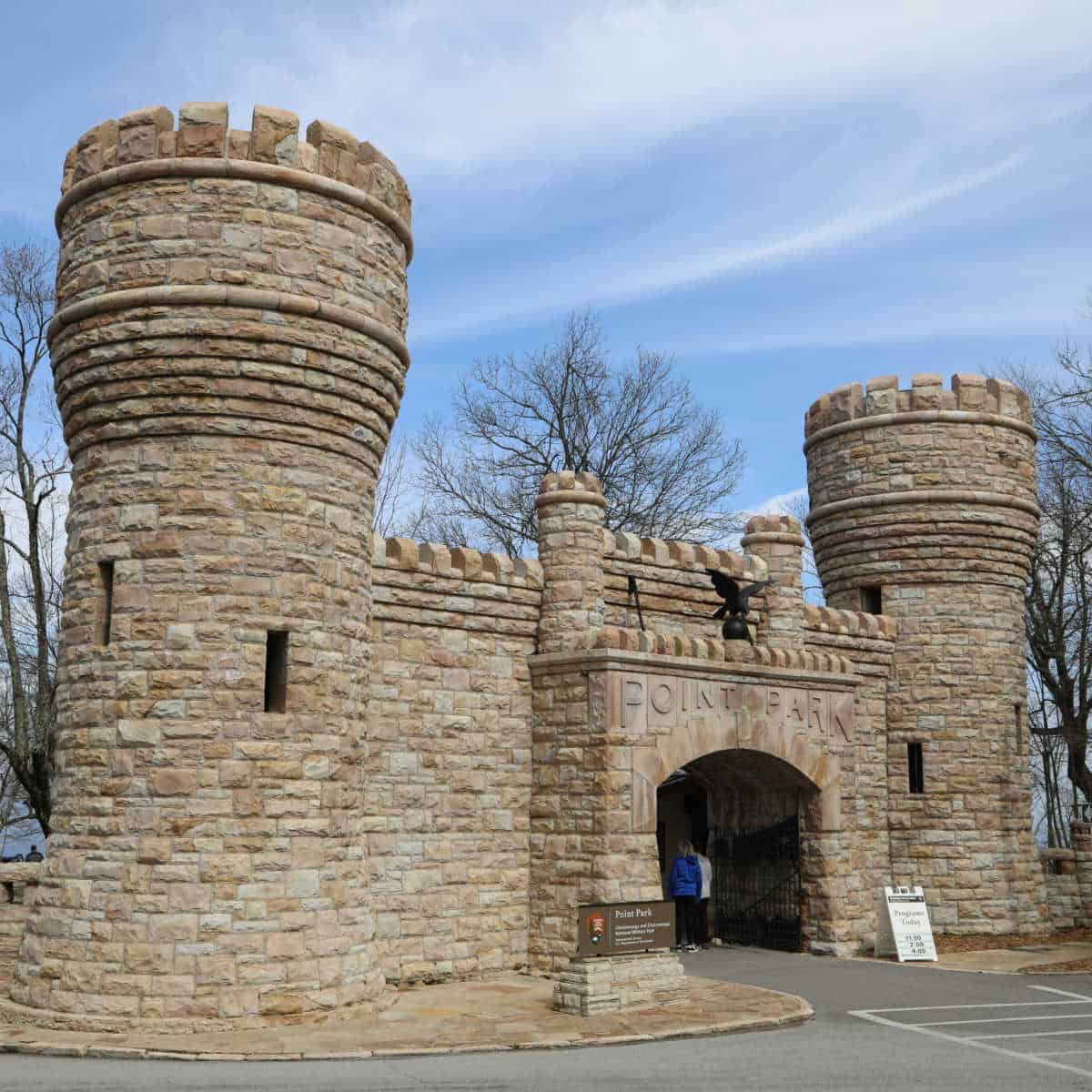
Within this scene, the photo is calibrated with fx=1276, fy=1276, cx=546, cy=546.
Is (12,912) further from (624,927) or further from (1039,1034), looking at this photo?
(1039,1034)

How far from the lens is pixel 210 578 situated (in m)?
11.8

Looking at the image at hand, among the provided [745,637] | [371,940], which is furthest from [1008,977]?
[371,940]

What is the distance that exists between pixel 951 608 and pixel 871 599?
4.30ft

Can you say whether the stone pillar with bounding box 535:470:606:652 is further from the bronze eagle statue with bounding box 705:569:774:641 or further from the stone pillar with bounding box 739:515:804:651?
the stone pillar with bounding box 739:515:804:651

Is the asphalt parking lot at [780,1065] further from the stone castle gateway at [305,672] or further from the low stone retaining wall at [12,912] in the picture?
the low stone retaining wall at [12,912]

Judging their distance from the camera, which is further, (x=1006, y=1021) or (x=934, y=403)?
(x=934, y=403)

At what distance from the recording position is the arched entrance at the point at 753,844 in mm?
17172

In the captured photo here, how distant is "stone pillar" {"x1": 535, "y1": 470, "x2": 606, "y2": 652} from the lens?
15.5 metres

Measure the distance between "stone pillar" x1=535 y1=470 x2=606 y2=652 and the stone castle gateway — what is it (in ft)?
0.13

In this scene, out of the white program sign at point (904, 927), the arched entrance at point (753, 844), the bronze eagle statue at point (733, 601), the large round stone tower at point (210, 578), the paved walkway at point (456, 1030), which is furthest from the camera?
the arched entrance at point (753, 844)

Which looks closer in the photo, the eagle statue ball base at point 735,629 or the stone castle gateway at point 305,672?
the stone castle gateway at point 305,672

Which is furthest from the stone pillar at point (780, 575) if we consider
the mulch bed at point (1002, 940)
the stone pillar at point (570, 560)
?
the mulch bed at point (1002, 940)

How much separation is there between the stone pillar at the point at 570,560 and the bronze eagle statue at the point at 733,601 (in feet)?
6.73

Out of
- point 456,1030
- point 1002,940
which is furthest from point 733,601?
point 456,1030
